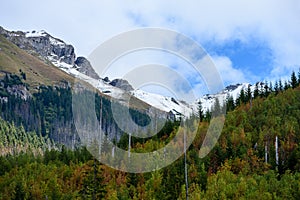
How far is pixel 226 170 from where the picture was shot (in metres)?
60.9

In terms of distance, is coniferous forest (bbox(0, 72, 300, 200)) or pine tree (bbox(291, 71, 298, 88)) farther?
pine tree (bbox(291, 71, 298, 88))

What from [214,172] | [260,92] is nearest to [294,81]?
[260,92]

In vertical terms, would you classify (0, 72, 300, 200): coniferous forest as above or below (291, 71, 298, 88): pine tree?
below

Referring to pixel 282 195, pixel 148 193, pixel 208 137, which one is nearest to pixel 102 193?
pixel 148 193

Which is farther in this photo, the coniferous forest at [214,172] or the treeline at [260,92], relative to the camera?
the treeline at [260,92]

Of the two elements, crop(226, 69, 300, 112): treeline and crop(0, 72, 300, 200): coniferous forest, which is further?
crop(226, 69, 300, 112): treeline

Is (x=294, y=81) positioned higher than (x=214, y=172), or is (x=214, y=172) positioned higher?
(x=294, y=81)

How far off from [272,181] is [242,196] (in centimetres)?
599

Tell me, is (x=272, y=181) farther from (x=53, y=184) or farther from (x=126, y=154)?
(x=126, y=154)

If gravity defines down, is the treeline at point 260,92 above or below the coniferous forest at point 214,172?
above

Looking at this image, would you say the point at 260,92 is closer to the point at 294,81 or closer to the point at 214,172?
the point at 294,81

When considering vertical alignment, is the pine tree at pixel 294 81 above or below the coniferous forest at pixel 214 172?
above

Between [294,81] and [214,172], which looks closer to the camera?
[214,172]

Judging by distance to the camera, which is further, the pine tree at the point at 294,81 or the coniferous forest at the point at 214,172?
the pine tree at the point at 294,81
